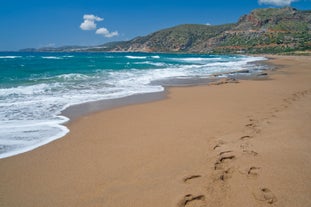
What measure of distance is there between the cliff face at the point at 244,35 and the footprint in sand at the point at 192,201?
111448 millimetres

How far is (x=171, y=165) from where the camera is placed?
4379 millimetres

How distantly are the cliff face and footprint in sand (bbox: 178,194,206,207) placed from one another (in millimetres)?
111448

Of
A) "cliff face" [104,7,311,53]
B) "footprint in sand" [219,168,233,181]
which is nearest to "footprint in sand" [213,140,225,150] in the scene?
"footprint in sand" [219,168,233,181]

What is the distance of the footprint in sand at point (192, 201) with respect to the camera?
326 centimetres

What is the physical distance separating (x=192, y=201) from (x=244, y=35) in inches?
6324

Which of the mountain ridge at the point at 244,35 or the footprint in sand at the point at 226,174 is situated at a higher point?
the mountain ridge at the point at 244,35

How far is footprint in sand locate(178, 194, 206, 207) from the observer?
326 cm

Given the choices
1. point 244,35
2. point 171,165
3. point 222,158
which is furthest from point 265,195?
point 244,35

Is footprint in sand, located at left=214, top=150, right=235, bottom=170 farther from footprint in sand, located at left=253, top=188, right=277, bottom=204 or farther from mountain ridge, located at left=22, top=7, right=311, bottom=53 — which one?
mountain ridge, located at left=22, top=7, right=311, bottom=53

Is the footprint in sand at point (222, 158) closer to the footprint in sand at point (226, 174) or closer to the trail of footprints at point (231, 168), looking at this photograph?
the trail of footprints at point (231, 168)

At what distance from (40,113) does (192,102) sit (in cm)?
573

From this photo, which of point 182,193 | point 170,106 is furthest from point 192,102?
point 182,193

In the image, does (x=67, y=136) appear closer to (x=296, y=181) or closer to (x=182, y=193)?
(x=182, y=193)

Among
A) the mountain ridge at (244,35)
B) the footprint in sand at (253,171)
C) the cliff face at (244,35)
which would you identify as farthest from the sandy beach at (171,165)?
the cliff face at (244,35)
